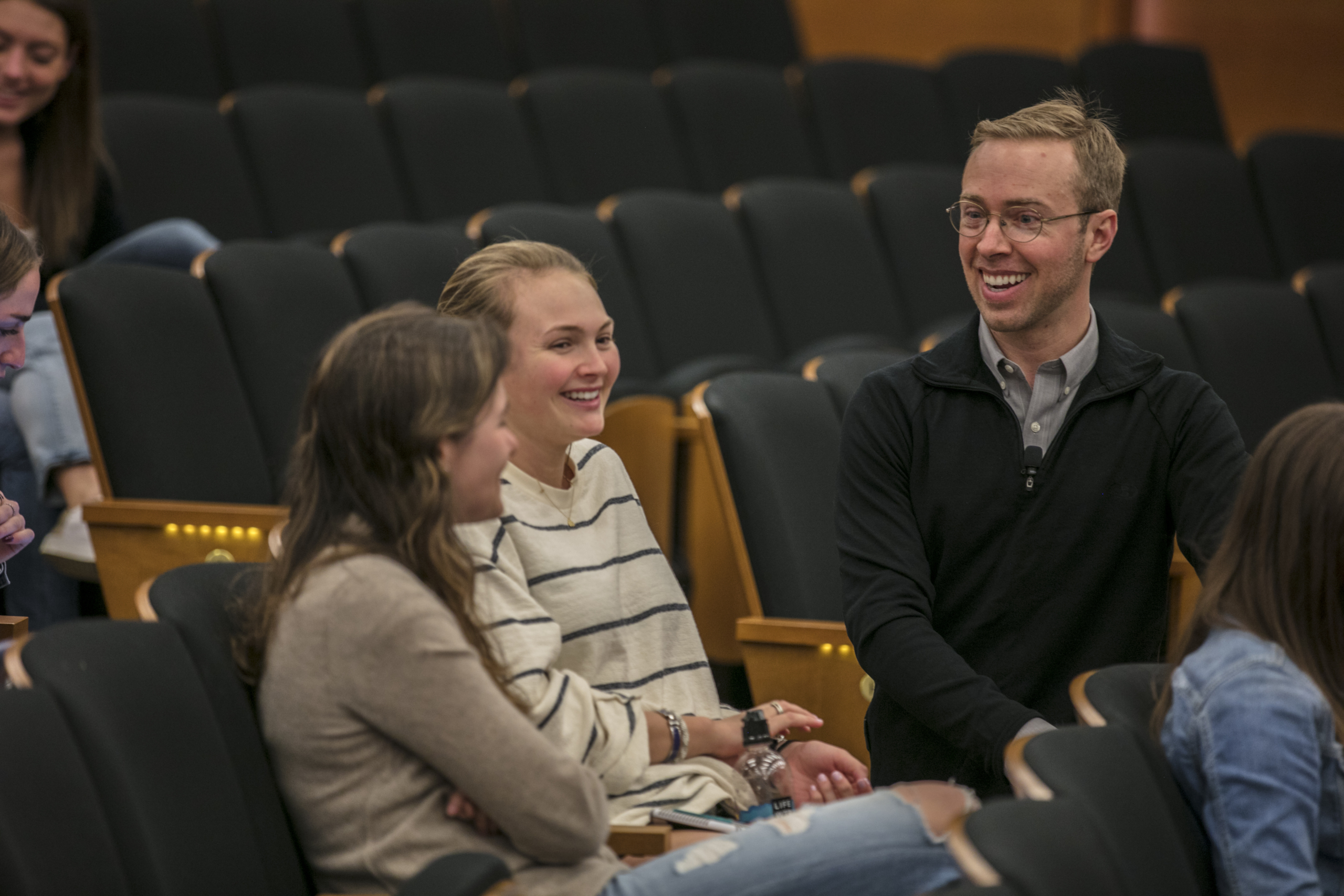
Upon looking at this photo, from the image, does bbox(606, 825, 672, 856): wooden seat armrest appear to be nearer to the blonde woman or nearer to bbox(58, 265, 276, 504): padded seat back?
the blonde woman

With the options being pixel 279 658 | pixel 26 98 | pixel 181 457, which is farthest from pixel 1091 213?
pixel 26 98

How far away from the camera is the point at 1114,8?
2.77 m

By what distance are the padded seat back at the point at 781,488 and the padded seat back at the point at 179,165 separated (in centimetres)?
80

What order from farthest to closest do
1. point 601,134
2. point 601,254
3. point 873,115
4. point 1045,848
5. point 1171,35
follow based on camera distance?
point 1171,35 → point 873,115 → point 601,134 → point 601,254 → point 1045,848

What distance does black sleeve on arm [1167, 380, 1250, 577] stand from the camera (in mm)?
777

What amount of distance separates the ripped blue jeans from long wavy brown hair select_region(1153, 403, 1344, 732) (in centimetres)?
15

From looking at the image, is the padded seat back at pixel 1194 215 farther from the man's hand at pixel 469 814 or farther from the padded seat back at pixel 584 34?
the man's hand at pixel 469 814

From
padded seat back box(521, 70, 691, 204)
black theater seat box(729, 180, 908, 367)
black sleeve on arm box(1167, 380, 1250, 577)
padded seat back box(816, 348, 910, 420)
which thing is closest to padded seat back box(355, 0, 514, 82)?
padded seat back box(521, 70, 691, 204)

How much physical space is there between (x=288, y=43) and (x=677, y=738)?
4.95 ft

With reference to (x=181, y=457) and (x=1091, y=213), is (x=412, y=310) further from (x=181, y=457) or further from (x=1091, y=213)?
(x=181, y=457)

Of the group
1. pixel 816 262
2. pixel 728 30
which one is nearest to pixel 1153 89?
pixel 728 30

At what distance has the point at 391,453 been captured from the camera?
2.09 ft

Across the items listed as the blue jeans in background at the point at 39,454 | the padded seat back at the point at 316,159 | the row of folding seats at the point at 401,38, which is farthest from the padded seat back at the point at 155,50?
the blue jeans in background at the point at 39,454

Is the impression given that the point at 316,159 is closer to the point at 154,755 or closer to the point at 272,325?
the point at 272,325
